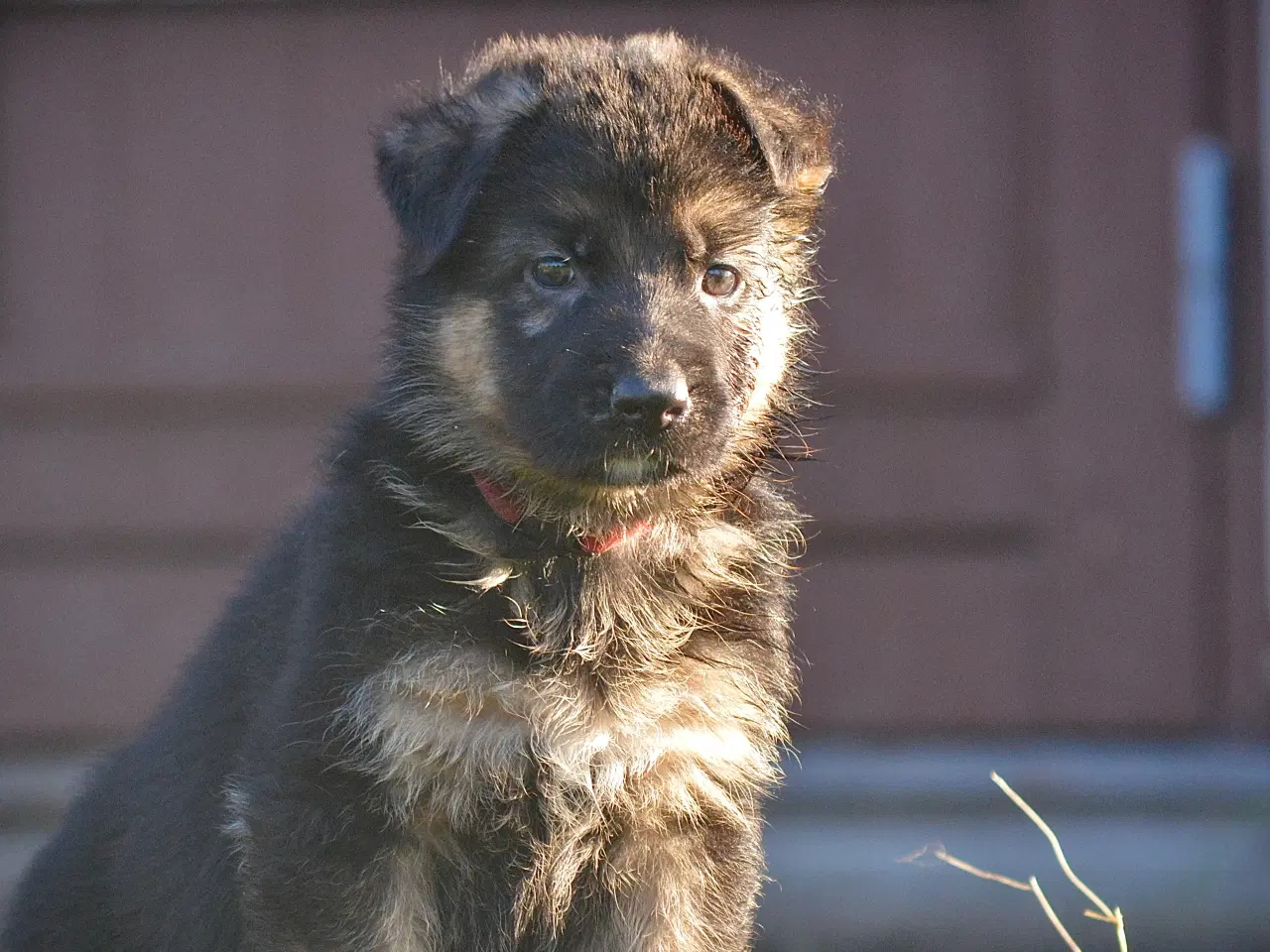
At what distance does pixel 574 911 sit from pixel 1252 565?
10.8ft

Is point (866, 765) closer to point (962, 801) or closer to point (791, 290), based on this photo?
point (962, 801)

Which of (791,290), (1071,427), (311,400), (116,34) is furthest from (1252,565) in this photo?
(116,34)

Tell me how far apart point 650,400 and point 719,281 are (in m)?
0.46

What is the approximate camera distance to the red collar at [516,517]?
2.94m

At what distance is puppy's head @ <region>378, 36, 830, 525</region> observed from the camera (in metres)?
2.81

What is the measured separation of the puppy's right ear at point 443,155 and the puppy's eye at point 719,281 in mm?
473

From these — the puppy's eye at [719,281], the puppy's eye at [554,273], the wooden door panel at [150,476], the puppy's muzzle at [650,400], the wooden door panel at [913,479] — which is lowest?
the wooden door panel at [913,479]

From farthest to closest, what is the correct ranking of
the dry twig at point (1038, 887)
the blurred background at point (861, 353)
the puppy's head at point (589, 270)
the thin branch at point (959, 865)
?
the blurred background at point (861, 353) < the thin branch at point (959, 865) < the dry twig at point (1038, 887) < the puppy's head at point (589, 270)

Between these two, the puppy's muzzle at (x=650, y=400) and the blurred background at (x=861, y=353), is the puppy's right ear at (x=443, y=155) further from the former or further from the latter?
the blurred background at (x=861, y=353)

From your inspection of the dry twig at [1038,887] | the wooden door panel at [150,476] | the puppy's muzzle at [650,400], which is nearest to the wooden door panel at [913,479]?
the dry twig at [1038,887]

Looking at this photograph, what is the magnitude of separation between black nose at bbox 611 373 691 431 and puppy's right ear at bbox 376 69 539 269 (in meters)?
0.45

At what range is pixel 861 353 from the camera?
5.34m

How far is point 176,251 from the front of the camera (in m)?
5.38

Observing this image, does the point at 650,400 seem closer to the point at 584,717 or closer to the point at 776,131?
the point at 584,717
